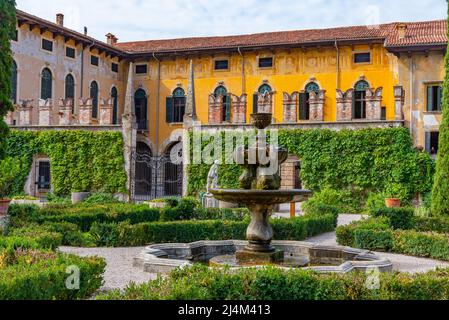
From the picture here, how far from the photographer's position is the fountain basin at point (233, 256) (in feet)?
31.5

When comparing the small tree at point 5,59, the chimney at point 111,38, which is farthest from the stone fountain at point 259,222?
the chimney at point 111,38

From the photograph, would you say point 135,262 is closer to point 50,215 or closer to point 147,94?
point 50,215

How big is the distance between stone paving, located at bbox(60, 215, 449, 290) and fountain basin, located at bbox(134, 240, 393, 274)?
0.29 meters

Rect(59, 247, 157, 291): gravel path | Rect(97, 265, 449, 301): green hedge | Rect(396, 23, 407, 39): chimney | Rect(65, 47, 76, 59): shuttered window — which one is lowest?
Rect(59, 247, 157, 291): gravel path

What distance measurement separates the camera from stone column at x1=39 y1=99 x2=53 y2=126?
27281mm

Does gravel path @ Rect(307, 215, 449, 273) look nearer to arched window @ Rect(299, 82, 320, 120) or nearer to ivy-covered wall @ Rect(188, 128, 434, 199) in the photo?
ivy-covered wall @ Rect(188, 128, 434, 199)

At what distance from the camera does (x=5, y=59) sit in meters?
14.9

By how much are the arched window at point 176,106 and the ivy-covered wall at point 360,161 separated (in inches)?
390

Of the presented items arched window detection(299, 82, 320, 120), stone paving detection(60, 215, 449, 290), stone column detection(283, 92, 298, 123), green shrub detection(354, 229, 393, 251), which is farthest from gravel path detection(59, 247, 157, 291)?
arched window detection(299, 82, 320, 120)

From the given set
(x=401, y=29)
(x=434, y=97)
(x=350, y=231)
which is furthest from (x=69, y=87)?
(x=350, y=231)

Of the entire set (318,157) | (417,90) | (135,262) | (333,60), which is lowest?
(135,262)
